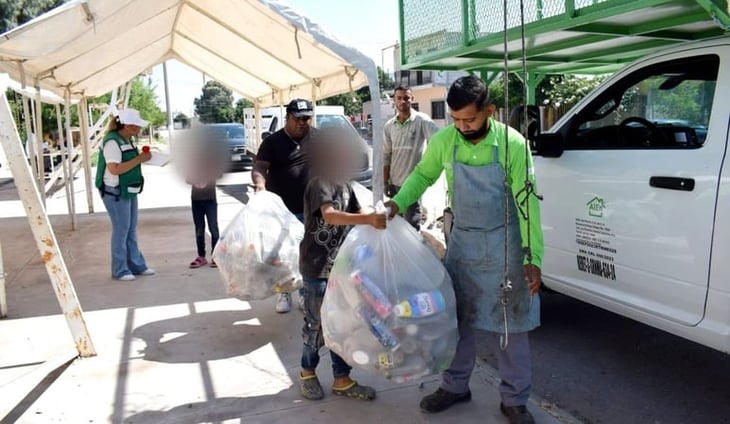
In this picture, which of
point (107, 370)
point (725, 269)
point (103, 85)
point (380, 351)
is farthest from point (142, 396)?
point (103, 85)

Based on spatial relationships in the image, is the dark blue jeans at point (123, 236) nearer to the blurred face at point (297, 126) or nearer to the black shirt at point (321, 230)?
the blurred face at point (297, 126)

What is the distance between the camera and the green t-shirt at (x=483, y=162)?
2.82m

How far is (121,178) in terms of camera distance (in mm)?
5961

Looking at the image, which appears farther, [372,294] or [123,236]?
[123,236]

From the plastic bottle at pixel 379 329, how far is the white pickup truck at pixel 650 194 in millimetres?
1599

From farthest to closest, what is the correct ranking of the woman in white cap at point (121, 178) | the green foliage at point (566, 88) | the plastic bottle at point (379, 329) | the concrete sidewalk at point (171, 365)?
the green foliage at point (566, 88), the woman in white cap at point (121, 178), the concrete sidewalk at point (171, 365), the plastic bottle at point (379, 329)

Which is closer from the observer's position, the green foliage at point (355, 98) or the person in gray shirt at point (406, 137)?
the person in gray shirt at point (406, 137)

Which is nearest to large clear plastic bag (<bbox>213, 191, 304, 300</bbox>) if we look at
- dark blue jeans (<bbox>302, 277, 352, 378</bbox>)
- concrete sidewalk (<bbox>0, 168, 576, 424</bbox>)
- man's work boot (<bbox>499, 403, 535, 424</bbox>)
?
concrete sidewalk (<bbox>0, 168, 576, 424</bbox>)

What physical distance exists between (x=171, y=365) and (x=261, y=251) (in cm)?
98

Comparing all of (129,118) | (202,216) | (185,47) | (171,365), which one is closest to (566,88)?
(185,47)

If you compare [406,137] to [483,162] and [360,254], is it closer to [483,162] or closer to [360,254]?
[483,162]

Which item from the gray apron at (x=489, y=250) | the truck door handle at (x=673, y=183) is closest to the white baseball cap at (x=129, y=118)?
the gray apron at (x=489, y=250)

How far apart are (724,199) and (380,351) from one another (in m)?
1.79

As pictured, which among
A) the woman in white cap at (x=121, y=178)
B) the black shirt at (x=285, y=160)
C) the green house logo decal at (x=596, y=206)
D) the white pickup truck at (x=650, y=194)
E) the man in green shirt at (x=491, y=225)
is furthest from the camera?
the woman in white cap at (x=121, y=178)
